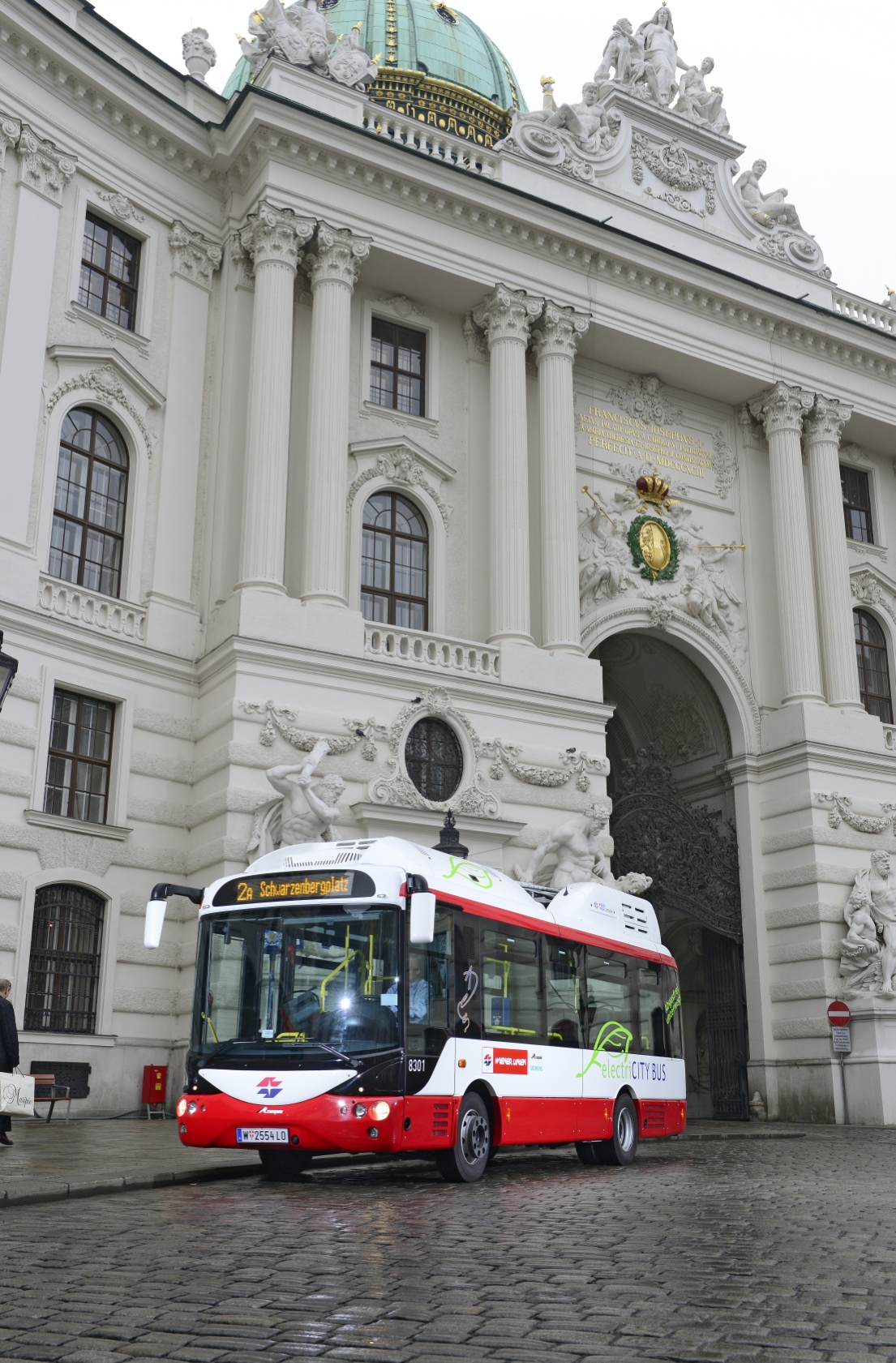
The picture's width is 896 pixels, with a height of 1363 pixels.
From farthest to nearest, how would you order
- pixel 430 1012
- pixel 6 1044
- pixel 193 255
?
pixel 193 255
pixel 6 1044
pixel 430 1012

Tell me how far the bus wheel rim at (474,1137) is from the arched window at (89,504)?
41.8 ft

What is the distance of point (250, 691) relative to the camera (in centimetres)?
2169

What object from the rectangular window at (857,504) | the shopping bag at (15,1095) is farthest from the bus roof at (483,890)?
the rectangular window at (857,504)

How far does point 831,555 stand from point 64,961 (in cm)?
1868

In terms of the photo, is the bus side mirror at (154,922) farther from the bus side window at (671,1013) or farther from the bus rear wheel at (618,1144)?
the bus side window at (671,1013)

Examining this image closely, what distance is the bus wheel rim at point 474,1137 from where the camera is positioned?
1238cm

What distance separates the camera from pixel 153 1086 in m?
20.6

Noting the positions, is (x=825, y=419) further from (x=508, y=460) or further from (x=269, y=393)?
(x=269, y=393)

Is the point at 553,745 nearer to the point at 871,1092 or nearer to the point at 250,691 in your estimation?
the point at 250,691

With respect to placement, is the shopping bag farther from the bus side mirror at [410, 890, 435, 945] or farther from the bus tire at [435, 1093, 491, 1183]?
the bus side mirror at [410, 890, 435, 945]

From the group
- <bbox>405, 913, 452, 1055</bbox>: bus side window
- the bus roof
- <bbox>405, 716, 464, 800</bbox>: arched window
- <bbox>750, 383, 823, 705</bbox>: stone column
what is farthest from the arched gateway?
<bbox>405, 913, 452, 1055</bbox>: bus side window

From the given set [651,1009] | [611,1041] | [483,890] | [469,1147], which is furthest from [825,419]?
[469,1147]

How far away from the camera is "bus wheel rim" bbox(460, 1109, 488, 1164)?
40.6 feet

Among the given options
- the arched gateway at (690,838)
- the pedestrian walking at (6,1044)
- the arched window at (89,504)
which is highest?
the arched window at (89,504)
